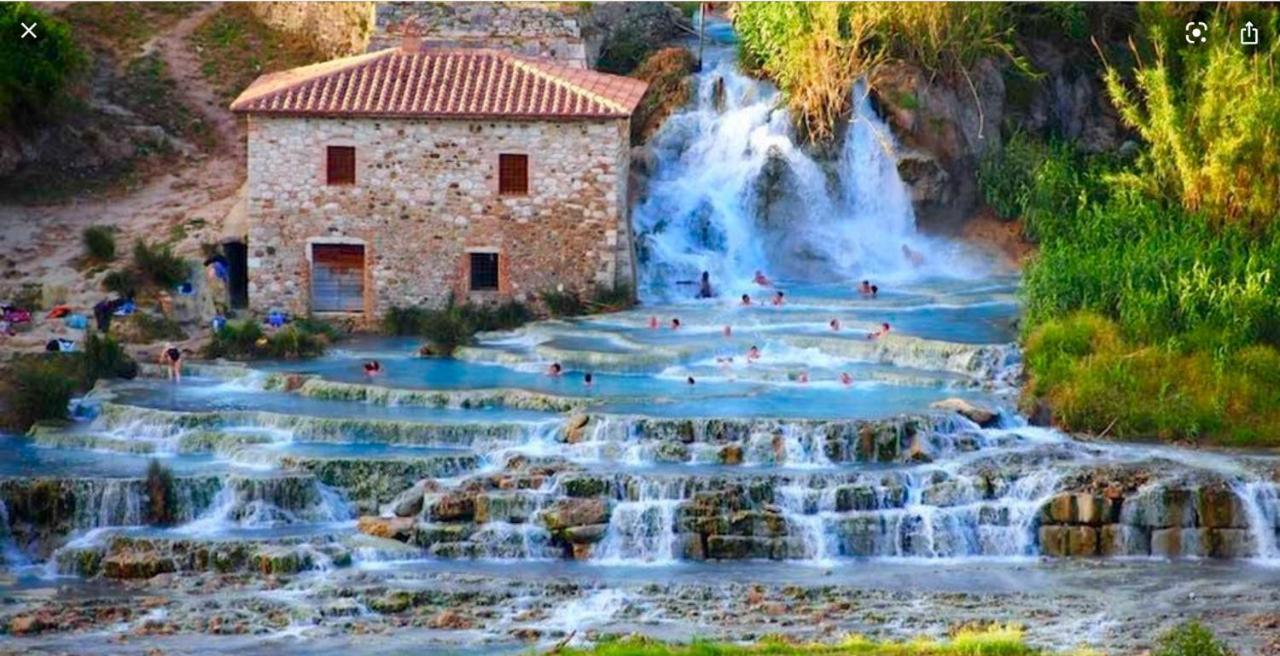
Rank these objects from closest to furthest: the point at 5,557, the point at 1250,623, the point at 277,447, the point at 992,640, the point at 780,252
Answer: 1. the point at 992,640
2. the point at 1250,623
3. the point at 5,557
4. the point at 277,447
5. the point at 780,252

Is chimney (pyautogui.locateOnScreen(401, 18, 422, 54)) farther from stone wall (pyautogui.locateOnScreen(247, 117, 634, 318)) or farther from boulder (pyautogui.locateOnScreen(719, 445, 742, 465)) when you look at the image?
boulder (pyautogui.locateOnScreen(719, 445, 742, 465))

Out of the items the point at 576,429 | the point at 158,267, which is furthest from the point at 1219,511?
the point at 158,267

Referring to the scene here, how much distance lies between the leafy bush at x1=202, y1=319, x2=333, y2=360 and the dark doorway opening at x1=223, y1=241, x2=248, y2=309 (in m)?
3.32

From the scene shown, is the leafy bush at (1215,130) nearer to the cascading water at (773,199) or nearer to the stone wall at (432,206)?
the cascading water at (773,199)

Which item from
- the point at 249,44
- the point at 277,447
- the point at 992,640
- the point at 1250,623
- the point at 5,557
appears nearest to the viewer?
the point at 992,640

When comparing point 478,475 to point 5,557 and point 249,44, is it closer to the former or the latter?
point 5,557

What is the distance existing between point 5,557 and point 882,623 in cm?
1234

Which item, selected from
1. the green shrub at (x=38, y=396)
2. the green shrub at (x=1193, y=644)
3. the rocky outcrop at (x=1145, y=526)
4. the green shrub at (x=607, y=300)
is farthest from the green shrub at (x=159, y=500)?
the green shrub at (x=1193, y=644)

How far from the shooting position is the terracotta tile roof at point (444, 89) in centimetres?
5334

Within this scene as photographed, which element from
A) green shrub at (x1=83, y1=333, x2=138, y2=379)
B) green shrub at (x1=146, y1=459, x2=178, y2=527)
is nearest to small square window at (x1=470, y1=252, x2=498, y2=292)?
green shrub at (x1=83, y1=333, x2=138, y2=379)

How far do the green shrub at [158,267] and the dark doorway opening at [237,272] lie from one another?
144 cm

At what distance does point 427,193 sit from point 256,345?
473 centimetres

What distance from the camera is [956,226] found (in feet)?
195

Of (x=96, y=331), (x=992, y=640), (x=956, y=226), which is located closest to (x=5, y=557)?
(x=96, y=331)
